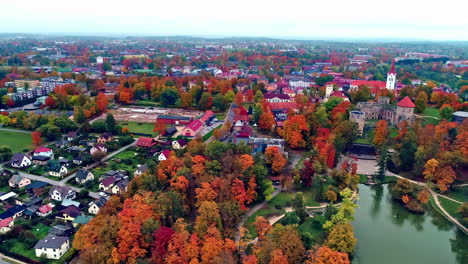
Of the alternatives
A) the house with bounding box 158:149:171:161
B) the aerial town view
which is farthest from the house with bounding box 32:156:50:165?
the house with bounding box 158:149:171:161

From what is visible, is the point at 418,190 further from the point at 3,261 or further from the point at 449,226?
the point at 3,261

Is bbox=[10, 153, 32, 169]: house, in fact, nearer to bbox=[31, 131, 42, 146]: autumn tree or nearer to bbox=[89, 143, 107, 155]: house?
bbox=[31, 131, 42, 146]: autumn tree

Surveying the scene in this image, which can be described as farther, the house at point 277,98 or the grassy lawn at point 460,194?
the house at point 277,98

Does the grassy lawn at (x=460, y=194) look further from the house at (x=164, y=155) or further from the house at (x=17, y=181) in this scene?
the house at (x=17, y=181)

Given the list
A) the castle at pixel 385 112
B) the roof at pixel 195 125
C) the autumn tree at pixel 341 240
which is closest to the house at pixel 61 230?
the autumn tree at pixel 341 240

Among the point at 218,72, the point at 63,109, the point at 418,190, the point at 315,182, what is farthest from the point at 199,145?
the point at 218,72

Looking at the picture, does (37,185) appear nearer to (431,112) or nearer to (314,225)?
(314,225)
